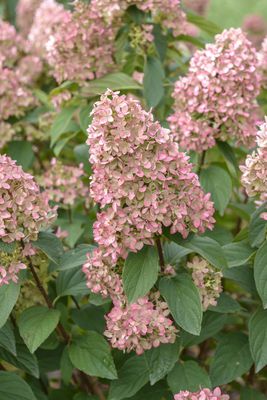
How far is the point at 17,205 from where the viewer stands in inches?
70.7

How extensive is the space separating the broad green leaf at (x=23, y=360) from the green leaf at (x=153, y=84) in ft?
3.18

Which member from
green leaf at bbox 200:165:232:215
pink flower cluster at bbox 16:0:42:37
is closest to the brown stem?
green leaf at bbox 200:165:232:215

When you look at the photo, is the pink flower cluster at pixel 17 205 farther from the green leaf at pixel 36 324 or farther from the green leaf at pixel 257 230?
the green leaf at pixel 257 230

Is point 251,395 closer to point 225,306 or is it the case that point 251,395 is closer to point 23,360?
point 225,306

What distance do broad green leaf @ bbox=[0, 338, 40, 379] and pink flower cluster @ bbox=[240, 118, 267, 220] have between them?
28.6 inches

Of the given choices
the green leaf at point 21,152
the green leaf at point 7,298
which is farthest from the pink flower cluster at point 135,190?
the green leaf at point 21,152

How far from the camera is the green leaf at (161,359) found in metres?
1.88

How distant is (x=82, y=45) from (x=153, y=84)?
0.91 ft

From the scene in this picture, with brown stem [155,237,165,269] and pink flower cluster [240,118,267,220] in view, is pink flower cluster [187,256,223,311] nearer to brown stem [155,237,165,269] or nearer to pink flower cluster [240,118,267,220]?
brown stem [155,237,165,269]

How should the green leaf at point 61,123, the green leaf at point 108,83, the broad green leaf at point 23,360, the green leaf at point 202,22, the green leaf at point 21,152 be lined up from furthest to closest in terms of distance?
the green leaf at point 21,152 < the green leaf at point 202,22 < the green leaf at point 61,123 < the green leaf at point 108,83 < the broad green leaf at point 23,360

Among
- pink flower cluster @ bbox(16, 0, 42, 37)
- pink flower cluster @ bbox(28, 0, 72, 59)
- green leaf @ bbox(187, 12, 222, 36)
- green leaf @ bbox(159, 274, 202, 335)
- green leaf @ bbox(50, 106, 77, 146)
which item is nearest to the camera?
green leaf @ bbox(159, 274, 202, 335)

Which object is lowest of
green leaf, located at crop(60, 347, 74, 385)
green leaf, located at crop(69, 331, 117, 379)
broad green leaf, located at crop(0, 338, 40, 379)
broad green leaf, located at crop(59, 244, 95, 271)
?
→ green leaf, located at crop(60, 347, 74, 385)

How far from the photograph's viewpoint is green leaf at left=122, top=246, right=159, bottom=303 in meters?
1.76

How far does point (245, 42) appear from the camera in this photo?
224 centimetres
